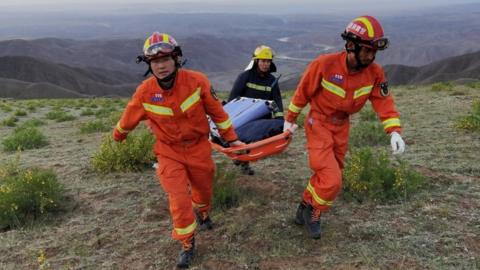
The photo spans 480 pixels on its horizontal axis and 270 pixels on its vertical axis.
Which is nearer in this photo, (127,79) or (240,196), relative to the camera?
(240,196)

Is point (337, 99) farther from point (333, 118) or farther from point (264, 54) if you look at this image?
point (264, 54)

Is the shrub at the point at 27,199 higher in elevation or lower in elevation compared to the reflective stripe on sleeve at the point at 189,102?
lower

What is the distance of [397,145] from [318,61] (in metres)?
1.09

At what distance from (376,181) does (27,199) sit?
13.4 feet

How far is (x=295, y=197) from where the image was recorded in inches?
236

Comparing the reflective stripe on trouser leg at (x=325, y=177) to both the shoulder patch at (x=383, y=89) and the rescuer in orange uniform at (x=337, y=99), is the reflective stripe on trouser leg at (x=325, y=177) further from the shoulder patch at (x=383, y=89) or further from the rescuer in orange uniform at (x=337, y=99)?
the shoulder patch at (x=383, y=89)

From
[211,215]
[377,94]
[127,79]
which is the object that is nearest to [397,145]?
[377,94]

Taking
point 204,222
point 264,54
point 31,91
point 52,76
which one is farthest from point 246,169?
point 52,76

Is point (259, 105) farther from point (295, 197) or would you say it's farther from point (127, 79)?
point (127, 79)

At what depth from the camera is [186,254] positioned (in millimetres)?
4473

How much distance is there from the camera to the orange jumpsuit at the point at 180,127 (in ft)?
14.5

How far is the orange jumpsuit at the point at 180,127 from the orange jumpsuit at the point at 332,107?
0.89 meters

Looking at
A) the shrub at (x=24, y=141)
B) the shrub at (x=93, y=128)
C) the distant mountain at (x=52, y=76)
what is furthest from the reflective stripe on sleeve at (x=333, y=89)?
the distant mountain at (x=52, y=76)

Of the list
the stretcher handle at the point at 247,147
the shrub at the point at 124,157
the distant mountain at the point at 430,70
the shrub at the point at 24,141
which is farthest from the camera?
the distant mountain at the point at 430,70
